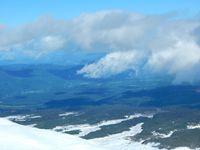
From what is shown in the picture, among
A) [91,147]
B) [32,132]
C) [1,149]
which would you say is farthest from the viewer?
[32,132]

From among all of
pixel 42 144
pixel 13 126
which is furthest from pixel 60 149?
pixel 13 126

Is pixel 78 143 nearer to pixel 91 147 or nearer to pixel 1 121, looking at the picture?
pixel 91 147

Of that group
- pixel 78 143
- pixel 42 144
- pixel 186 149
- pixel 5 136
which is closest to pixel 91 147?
pixel 78 143

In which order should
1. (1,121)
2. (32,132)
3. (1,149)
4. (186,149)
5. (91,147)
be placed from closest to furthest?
(1,149), (91,147), (32,132), (1,121), (186,149)

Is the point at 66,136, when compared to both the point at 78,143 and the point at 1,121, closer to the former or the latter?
the point at 78,143

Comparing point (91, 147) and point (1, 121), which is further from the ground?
point (1, 121)

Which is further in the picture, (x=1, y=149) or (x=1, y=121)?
(x=1, y=121)
